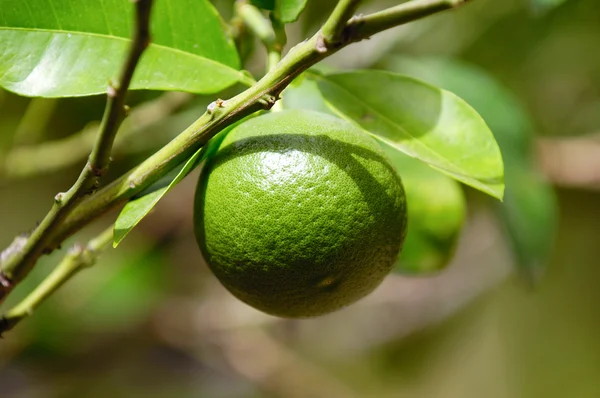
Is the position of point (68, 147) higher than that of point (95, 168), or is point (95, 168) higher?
point (68, 147)

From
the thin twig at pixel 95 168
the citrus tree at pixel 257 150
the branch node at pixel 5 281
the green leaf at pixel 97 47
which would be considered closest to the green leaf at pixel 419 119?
the citrus tree at pixel 257 150

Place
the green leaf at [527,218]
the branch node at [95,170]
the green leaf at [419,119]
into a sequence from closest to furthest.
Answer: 1. the branch node at [95,170]
2. the green leaf at [419,119]
3. the green leaf at [527,218]

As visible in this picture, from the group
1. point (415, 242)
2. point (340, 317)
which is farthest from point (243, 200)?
point (340, 317)

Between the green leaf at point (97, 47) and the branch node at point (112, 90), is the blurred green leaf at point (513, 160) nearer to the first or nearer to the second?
the green leaf at point (97, 47)

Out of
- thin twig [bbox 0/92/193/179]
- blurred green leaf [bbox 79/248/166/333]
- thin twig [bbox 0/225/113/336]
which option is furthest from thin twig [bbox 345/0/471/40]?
blurred green leaf [bbox 79/248/166/333]

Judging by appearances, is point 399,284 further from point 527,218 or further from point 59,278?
point 59,278

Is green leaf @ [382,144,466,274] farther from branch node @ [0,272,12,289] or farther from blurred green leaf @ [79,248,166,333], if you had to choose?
blurred green leaf @ [79,248,166,333]

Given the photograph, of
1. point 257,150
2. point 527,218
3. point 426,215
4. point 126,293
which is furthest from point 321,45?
point 126,293
